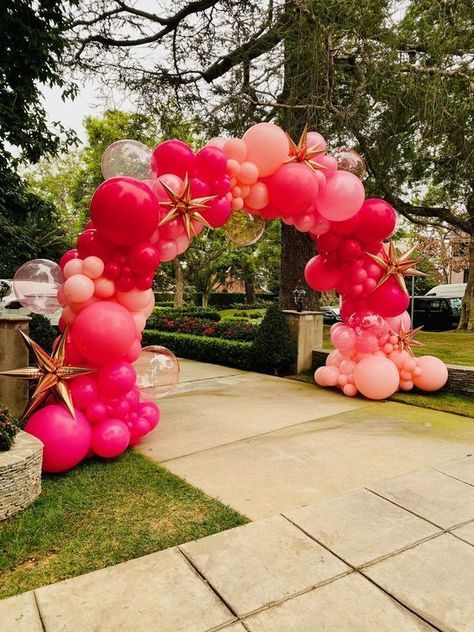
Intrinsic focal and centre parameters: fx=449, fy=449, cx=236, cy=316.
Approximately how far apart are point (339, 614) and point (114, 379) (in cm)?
309

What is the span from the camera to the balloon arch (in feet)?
14.7

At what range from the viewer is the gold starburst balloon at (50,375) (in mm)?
4508

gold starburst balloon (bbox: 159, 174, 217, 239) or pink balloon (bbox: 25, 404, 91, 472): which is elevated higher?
gold starburst balloon (bbox: 159, 174, 217, 239)

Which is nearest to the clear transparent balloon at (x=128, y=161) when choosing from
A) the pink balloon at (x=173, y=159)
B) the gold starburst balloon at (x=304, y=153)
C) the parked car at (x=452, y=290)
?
the pink balloon at (x=173, y=159)

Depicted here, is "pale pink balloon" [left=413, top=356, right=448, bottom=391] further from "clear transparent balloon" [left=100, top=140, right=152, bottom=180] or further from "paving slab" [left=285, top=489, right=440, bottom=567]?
"clear transparent balloon" [left=100, top=140, right=152, bottom=180]

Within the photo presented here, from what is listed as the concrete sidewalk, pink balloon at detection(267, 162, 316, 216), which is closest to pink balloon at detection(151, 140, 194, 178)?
pink balloon at detection(267, 162, 316, 216)

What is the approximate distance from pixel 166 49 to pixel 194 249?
13690 mm

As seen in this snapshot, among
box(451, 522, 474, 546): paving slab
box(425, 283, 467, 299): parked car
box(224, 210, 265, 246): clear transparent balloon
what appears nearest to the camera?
box(451, 522, 474, 546): paving slab

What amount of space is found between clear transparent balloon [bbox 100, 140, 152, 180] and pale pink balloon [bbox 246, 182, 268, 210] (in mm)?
1333

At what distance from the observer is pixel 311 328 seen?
9.73 metres

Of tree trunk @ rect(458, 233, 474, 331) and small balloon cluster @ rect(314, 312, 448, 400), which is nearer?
small balloon cluster @ rect(314, 312, 448, 400)

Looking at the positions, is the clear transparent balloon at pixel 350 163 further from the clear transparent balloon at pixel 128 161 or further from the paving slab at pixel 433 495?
the paving slab at pixel 433 495

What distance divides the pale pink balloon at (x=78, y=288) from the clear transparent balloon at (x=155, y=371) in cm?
119

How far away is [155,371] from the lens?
18.4 ft
